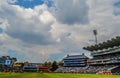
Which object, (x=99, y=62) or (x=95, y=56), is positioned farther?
(x=95, y=56)

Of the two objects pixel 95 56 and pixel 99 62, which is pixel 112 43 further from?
pixel 95 56

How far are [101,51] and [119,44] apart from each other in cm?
2579

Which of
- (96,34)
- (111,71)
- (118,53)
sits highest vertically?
(96,34)

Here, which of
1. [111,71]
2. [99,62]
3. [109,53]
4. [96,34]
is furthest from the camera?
[96,34]

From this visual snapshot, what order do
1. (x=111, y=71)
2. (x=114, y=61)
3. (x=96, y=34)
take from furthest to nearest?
(x=96, y=34), (x=114, y=61), (x=111, y=71)

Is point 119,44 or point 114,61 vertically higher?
point 119,44

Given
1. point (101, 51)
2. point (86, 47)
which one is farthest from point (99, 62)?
point (86, 47)

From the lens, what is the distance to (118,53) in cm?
15312

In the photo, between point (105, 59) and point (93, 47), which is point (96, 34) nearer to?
point (93, 47)

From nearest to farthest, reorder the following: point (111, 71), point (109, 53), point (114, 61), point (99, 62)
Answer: point (111, 71) → point (114, 61) → point (109, 53) → point (99, 62)

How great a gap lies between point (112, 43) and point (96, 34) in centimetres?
3615

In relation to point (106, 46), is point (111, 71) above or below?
below

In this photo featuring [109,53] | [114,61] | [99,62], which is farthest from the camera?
[99,62]

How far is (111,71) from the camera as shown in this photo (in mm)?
136375
